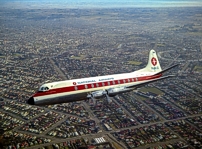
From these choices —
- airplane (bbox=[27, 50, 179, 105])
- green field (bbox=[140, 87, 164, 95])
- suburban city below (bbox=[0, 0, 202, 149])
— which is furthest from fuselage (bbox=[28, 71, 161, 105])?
green field (bbox=[140, 87, 164, 95])

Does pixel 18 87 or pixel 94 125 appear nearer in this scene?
pixel 94 125

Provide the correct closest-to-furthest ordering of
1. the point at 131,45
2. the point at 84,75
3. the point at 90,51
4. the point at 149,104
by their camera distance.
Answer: the point at 149,104 → the point at 84,75 → the point at 90,51 → the point at 131,45

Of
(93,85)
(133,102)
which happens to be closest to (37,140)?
(93,85)

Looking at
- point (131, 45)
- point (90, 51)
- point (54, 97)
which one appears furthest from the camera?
point (131, 45)

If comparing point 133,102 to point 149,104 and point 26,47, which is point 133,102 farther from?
point 26,47

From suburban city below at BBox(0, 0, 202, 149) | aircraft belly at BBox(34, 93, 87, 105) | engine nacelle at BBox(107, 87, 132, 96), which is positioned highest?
engine nacelle at BBox(107, 87, 132, 96)

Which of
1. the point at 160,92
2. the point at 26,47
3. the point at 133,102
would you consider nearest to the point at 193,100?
the point at 160,92

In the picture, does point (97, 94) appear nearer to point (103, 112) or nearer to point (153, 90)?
A: point (103, 112)

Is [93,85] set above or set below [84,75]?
above

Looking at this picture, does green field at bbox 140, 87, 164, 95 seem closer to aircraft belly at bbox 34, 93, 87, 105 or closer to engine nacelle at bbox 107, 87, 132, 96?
engine nacelle at bbox 107, 87, 132, 96
